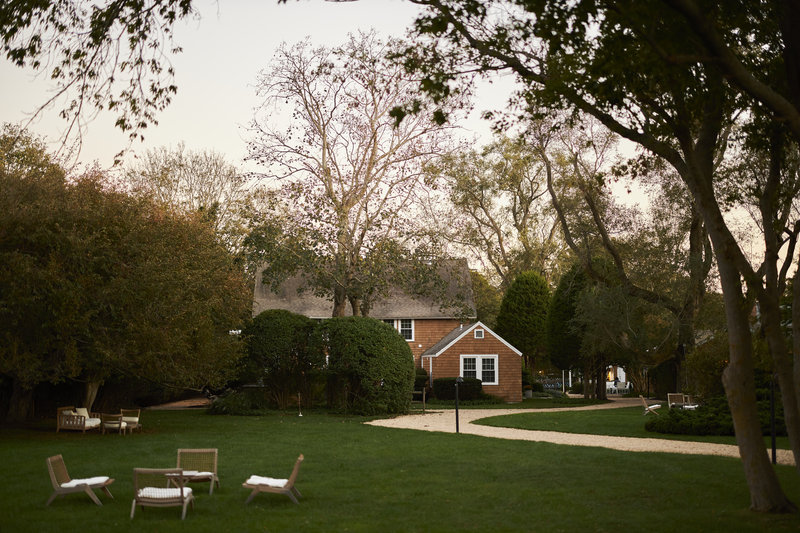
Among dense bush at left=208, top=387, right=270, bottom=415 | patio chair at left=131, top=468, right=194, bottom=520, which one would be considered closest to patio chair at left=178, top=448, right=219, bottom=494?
patio chair at left=131, top=468, right=194, bottom=520

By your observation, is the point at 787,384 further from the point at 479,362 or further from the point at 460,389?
the point at 479,362

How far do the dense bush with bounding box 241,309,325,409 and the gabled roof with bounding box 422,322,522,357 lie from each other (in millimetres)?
10165

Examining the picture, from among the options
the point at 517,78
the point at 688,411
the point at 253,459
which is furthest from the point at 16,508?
the point at 688,411

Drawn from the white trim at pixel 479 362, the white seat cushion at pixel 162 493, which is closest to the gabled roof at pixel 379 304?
the white trim at pixel 479 362

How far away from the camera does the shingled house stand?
42000 mm

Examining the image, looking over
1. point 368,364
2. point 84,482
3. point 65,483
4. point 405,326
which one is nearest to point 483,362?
point 405,326

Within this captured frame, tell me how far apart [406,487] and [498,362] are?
28.8m

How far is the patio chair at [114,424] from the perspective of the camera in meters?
23.2

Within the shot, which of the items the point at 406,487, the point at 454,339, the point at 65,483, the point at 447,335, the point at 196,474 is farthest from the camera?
the point at 447,335

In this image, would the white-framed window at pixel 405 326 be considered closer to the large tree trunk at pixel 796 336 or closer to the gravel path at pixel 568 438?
the gravel path at pixel 568 438

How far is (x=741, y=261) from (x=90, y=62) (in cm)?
907

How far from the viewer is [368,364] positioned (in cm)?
3203

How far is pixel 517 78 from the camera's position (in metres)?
13.1

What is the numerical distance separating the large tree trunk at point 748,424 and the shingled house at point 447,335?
25.7 meters
